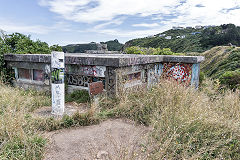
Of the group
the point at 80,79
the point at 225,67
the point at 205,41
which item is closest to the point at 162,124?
the point at 80,79

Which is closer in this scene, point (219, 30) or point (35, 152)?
point (35, 152)

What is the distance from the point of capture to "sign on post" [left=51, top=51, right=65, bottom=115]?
461 centimetres

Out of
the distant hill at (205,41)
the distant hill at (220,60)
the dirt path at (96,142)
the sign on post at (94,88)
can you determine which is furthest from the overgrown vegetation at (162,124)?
the distant hill at (205,41)

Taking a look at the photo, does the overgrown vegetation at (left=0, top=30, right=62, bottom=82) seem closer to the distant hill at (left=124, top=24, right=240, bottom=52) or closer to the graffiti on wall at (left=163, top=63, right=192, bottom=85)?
the graffiti on wall at (left=163, top=63, right=192, bottom=85)

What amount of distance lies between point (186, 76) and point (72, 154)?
6251 millimetres

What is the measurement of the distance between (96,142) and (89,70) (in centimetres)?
324

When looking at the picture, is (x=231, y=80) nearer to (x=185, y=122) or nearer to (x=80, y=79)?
(x=80, y=79)

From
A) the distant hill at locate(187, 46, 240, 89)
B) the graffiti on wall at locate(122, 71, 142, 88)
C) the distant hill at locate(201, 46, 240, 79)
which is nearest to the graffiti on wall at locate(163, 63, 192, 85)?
the graffiti on wall at locate(122, 71, 142, 88)

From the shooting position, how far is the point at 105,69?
5.82 m

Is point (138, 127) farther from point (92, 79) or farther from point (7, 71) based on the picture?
point (7, 71)

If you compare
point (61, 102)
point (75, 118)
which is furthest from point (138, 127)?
point (61, 102)

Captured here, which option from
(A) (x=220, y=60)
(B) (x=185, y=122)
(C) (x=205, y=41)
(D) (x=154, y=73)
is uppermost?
(C) (x=205, y=41)

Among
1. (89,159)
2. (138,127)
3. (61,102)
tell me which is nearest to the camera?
(89,159)

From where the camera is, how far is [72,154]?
10.0 ft
